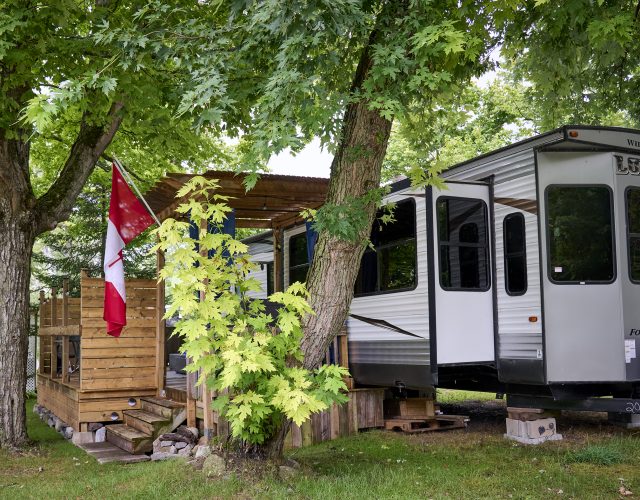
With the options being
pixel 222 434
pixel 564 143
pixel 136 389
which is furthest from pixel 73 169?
pixel 564 143

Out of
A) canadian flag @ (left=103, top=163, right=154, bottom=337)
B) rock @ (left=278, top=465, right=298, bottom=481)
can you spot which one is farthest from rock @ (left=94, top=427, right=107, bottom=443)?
rock @ (left=278, top=465, right=298, bottom=481)

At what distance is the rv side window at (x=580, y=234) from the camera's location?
783 centimetres

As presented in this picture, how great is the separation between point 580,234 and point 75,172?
6.65 metres

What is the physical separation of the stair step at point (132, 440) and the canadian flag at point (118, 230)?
1414 mm

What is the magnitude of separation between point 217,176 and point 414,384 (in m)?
3.42

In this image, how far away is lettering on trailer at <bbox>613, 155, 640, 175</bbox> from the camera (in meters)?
7.94

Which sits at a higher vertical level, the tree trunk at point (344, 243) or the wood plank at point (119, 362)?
the tree trunk at point (344, 243)

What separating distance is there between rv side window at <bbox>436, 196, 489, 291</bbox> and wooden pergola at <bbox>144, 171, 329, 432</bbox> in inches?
65.2

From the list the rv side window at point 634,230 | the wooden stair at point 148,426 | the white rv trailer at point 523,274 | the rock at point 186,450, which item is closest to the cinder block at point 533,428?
the white rv trailer at point 523,274

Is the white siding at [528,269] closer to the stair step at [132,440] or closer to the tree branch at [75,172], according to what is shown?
the stair step at [132,440]

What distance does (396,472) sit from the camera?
6672 mm

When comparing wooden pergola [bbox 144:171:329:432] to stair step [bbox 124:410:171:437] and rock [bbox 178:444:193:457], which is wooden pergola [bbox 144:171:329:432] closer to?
rock [bbox 178:444:193:457]

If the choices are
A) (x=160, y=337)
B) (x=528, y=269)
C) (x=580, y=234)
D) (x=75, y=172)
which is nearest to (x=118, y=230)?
(x=75, y=172)

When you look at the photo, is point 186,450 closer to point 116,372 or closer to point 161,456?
point 161,456
